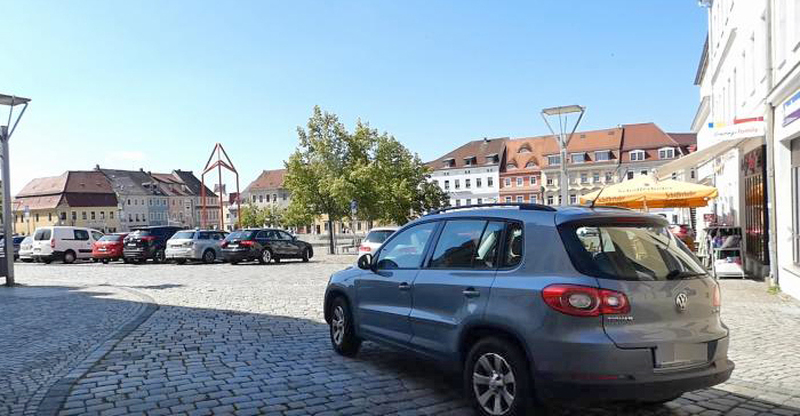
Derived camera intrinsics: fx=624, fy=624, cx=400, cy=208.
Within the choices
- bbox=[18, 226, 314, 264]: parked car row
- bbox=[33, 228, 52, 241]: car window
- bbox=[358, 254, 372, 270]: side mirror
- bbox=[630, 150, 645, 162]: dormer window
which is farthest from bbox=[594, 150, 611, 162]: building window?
bbox=[358, 254, 372, 270]: side mirror

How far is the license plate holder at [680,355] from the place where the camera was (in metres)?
4.25

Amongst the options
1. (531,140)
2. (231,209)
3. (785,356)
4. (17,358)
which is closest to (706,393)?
(785,356)

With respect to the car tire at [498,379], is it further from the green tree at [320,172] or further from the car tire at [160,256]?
the green tree at [320,172]

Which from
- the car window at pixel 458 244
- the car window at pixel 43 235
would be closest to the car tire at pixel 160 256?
the car window at pixel 43 235

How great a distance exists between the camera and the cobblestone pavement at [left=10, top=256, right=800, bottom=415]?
5203mm

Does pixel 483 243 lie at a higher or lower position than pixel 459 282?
higher

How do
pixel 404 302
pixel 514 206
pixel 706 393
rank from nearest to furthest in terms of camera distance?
pixel 514 206 → pixel 706 393 → pixel 404 302

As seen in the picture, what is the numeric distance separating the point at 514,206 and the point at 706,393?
2.47m

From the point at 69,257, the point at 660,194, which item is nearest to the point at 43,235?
the point at 69,257

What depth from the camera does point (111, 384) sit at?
6.02 metres

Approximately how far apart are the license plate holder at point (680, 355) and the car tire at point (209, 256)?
25.1 m

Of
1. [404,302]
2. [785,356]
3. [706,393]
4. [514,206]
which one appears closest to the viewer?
[514,206]

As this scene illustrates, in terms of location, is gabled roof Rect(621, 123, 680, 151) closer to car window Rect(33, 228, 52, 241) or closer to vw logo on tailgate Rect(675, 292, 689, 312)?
car window Rect(33, 228, 52, 241)

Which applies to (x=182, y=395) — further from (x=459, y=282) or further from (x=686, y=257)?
(x=686, y=257)
